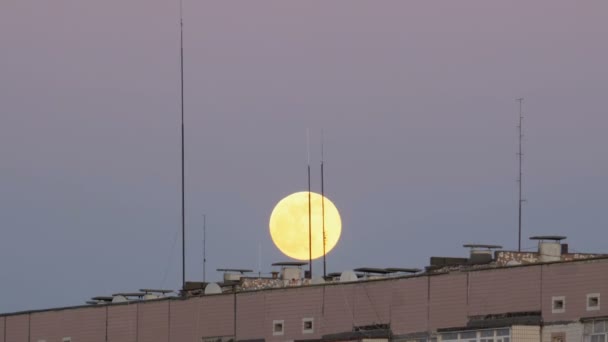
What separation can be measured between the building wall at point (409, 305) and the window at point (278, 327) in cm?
712

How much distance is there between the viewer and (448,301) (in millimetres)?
86375

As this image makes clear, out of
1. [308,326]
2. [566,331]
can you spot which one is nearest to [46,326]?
[308,326]

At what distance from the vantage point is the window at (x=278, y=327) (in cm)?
9438

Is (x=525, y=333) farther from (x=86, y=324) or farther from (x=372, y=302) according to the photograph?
(x=86, y=324)

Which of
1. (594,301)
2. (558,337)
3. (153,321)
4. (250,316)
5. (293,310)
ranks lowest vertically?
(153,321)

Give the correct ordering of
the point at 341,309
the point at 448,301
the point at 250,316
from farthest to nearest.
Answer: the point at 250,316 → the point at 341,309 → the point at 448,301

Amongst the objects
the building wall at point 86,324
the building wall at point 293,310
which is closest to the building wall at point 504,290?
the building wall at point 293,310

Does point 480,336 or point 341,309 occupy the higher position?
point 341,309

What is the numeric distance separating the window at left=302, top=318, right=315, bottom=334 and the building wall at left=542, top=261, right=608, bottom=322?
13.7 meters

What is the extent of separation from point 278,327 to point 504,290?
14.1m

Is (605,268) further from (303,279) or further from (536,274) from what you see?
(303,279)

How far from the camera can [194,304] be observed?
3900 inches

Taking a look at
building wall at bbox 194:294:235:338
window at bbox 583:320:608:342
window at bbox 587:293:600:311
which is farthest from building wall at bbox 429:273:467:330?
building wall at bbox 194:294:235:338

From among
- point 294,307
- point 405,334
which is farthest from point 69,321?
point 405,334
